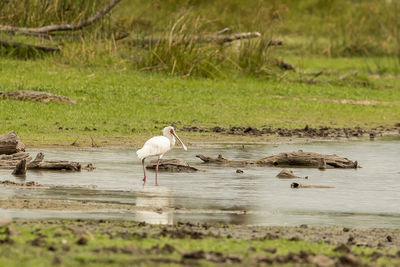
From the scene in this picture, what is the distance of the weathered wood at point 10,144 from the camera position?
14.7 metres

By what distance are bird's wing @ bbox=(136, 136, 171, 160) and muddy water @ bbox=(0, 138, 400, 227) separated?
341 millimetres

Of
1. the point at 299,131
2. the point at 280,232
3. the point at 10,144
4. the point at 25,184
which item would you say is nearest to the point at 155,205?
the point at 25,184

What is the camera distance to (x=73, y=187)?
12234 millimetres

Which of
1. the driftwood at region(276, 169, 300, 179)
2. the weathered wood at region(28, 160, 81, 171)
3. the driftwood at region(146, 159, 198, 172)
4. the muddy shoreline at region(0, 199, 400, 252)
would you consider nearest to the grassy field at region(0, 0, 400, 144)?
the driftwood at region(146, 159, 198, 172)

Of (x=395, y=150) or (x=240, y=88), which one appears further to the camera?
(x=240, y=88)

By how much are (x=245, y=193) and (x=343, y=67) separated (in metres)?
21.8

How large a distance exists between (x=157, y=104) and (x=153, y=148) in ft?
29.8

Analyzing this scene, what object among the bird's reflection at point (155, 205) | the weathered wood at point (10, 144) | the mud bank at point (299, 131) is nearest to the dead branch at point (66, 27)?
the mud bank at point (299, 131)

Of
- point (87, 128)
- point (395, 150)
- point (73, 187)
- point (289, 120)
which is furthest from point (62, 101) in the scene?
point (73, 187)

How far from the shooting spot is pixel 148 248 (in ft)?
26.2

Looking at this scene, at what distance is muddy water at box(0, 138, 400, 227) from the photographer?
10492mm

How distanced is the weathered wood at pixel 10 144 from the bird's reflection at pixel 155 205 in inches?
117

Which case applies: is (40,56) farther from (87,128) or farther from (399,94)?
(399,94)

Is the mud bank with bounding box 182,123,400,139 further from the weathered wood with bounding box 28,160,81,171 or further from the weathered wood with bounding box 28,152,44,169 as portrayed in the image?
the weathered wood with bounding box 28,152,44,169
